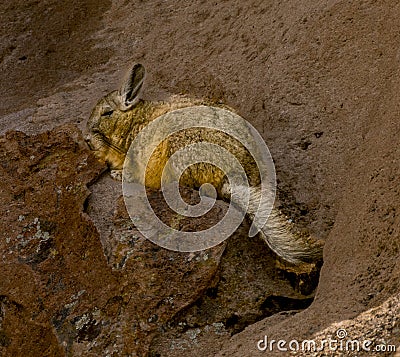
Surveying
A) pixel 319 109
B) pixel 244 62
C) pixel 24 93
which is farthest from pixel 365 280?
pixel 24 93

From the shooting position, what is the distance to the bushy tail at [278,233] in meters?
3.05

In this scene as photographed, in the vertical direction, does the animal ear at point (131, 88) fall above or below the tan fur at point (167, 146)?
above

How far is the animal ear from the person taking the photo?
3969mm

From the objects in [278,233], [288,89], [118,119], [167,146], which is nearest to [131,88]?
[118,119]

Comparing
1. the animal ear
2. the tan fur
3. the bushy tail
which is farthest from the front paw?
the bushy tail

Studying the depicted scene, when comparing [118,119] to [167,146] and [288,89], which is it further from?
[288,89]

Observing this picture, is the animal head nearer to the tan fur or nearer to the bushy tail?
the tan fur

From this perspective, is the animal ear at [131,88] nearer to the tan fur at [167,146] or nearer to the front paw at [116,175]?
the tan fur at [167,146]

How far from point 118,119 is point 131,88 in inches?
7.9

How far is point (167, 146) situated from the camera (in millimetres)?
3709

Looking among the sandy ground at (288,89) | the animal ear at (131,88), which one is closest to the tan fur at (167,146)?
the animal ear at (131,88)

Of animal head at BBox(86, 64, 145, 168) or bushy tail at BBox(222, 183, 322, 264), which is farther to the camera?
animal head at BBox(86, 64, 145, 168)

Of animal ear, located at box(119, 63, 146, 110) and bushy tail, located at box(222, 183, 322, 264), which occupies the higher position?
animal ear, located at box(119, 63, 146, 110)

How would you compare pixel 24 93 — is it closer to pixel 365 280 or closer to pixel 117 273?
pixel 117 273
